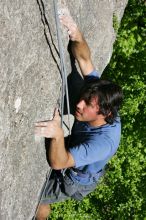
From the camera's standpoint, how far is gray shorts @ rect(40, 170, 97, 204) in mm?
4992

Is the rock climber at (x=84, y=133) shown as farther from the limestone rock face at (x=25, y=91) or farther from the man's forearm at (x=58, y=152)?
the limestone rock face at (x=25, y=91)

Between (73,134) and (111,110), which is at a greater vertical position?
(111,110)

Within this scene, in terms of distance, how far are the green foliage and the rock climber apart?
3.77 meters

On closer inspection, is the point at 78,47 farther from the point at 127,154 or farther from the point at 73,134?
the point at 127,154

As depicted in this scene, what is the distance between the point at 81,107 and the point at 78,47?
0.62 metres

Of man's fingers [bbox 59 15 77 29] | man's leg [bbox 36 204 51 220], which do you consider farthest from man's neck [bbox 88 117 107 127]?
man's leg [bbox 36 204 51 220]

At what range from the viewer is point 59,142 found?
395 cm

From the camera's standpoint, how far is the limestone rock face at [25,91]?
329 centimetres

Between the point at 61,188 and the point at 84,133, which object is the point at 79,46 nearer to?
the point at 84,133

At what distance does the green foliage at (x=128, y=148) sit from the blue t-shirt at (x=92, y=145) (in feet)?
12.6

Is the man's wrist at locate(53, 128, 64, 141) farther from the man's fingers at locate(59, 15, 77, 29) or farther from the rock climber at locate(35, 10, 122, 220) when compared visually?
the man's fingers at locate(59, 15, 77, 29)

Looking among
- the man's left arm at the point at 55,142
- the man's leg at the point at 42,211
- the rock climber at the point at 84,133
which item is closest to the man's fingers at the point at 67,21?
the rock climber at the point at 84,133

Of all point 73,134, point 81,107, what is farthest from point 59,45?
point 73,134

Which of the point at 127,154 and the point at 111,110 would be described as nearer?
the point at 111,110
